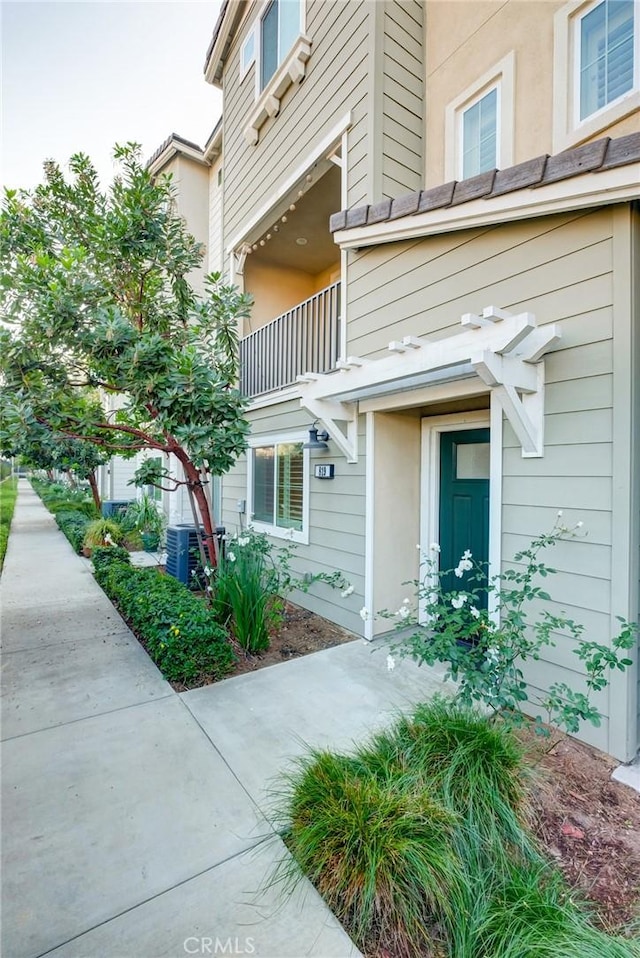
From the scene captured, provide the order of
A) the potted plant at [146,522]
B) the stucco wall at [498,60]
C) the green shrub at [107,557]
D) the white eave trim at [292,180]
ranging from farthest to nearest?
the potted plant at [146,522] → the green shrub at [107,557] → the white eave trim at [292,180] → the stucco wall at [498,60]

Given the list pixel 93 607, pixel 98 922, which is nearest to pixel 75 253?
pixel 93 607

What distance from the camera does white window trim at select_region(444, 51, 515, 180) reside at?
4273 mm

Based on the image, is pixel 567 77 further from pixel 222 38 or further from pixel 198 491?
pixel 222 38

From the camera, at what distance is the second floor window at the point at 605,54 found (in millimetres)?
3529

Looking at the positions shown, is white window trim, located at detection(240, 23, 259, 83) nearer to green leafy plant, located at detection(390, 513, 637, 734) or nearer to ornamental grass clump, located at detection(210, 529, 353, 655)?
ornamental grass clump, located at detection(210, 529, 353, 655)

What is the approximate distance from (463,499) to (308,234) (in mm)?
5424

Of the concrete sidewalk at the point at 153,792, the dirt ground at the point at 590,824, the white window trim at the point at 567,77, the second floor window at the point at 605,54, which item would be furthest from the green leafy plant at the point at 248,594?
the second floor window at the point at 605,54

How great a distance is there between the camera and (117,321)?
4.37m

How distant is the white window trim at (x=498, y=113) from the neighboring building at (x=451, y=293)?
19 millimetres

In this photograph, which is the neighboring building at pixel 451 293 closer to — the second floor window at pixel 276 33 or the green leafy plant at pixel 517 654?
the second floor window at pixel 276 33

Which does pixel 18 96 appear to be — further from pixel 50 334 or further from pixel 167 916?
pixel 167 916

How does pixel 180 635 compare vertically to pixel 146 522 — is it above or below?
below

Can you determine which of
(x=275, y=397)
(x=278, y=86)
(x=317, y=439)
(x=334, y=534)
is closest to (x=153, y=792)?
(x=334, y=534)

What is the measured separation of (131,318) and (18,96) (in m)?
2.76
